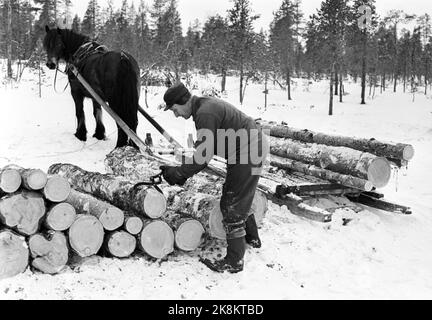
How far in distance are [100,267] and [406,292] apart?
9.27ft

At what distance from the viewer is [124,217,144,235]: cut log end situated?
3734mm

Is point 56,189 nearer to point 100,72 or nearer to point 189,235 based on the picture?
point 189,235

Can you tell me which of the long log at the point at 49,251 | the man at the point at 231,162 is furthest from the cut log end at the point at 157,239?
the long log at the point at 49,251

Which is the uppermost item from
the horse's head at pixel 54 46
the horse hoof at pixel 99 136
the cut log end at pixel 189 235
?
the horse's head at pixel 54 46

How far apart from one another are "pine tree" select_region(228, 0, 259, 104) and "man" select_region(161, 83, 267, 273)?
26.4 m

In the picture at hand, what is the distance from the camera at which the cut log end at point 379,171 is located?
588cm

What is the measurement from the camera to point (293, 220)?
542 cm

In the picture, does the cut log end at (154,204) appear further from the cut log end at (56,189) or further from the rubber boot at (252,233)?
the rubber boot at (252,233)

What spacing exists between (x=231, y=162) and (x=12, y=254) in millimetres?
2030

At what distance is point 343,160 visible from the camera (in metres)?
6.17

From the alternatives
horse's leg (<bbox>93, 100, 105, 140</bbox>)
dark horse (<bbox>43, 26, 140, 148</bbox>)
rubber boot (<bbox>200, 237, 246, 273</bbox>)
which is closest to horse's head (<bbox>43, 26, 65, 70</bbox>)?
dark horse (<bbox>43, 26, 140, 148</bbox>)

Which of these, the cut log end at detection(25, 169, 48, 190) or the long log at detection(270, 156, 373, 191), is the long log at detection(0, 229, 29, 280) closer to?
the cut log end at detection(25, 169, 48, 190)

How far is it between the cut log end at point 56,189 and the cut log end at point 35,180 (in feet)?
0.15
